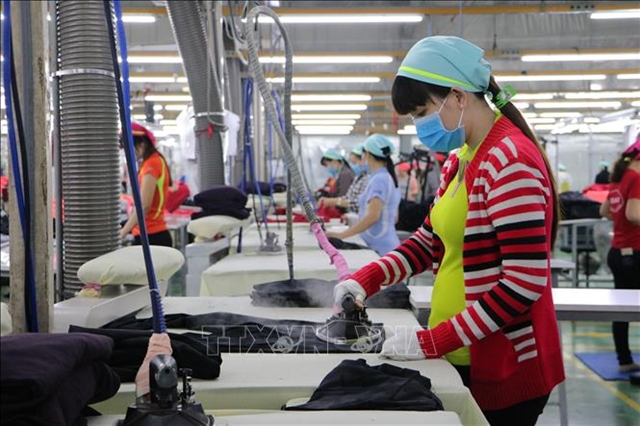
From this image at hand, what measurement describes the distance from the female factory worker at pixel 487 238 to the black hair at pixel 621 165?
2.74 meters

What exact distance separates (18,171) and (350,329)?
0.89 meters

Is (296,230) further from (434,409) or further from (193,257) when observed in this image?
(434,409)

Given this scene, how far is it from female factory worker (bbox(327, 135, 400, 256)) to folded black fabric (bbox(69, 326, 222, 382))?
2.87 metres

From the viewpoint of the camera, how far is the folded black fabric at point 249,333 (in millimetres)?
1753

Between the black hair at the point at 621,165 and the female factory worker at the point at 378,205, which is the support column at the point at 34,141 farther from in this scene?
the black hair at the point at 621,165

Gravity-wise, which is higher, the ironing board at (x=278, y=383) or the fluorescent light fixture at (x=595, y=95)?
the fluorescent light fixture at (x=595, y=95)

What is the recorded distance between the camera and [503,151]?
1.49 metres

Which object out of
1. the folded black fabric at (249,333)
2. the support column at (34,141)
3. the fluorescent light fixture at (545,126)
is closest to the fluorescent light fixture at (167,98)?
the fluorescent light fixture at (545,126)

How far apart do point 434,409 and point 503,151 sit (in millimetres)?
562

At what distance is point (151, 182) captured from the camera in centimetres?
432

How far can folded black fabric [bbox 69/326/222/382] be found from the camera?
148cm

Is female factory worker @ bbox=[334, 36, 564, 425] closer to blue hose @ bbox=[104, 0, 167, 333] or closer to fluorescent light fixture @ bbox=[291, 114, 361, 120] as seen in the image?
blue hose @ bbox=[104, 0, 167, 333]

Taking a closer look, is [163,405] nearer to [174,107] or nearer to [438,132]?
[438,132]

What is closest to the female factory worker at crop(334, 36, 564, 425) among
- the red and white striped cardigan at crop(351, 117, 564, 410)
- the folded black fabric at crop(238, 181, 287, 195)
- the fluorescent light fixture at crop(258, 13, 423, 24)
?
the red and white striped cardigan at crop(351, 117, 564, 410)
